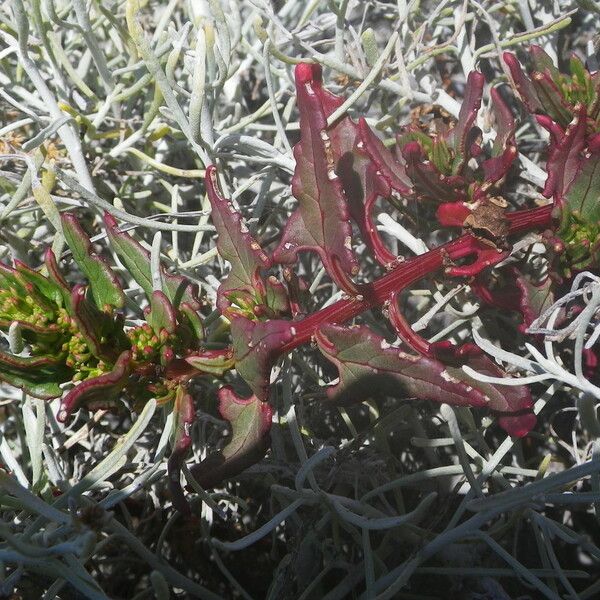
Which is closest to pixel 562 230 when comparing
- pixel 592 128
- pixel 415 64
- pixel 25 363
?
pixel 592 128

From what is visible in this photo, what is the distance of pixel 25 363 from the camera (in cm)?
67

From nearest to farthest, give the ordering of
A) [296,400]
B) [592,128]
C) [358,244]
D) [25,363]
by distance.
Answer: [25,363] → [592,128] → [296,400] → [358,244]

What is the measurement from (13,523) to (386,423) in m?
0.39

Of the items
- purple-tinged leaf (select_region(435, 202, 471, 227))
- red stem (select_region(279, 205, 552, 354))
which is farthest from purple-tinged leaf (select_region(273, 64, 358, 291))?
purple-tinged leaf (select_region(435, 202, 471, 227))

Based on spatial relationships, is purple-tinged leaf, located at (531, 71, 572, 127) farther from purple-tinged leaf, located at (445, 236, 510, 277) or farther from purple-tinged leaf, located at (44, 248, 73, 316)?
purple-tinged leaf, located at (44, 248, 73, 316)

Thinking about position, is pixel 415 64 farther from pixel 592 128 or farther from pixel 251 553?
pixel 251 553

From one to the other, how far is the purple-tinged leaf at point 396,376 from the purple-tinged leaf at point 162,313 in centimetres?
13

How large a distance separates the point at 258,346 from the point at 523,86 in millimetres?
389

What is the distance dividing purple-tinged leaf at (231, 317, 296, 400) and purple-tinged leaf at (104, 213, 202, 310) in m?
0.07

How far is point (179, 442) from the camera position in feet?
2.26

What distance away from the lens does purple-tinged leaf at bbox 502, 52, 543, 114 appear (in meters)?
0.79

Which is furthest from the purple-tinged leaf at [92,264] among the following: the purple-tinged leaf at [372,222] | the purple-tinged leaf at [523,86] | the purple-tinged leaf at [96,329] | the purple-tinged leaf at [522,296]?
the purple-tinged leaf at [523,86]

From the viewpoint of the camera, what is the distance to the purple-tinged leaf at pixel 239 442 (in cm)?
69

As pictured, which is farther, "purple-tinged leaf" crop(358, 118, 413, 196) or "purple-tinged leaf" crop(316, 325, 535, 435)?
"purple-tinged leaf" crop(358, 118, 413, 196)
